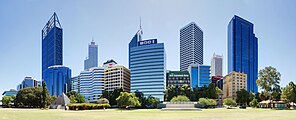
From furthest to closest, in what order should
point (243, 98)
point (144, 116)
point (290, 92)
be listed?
1. point (243, 98)
2. point (290, 92)
3. point (144, 116)

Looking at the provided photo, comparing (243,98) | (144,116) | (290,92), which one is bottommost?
(243,98)

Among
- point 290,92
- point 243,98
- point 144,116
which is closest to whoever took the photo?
point 144,116

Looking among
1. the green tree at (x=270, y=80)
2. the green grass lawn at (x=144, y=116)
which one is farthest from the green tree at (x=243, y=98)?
the green grass lawn at (x=144, y=116)

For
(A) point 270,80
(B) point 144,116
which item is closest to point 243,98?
(A) point 270,80

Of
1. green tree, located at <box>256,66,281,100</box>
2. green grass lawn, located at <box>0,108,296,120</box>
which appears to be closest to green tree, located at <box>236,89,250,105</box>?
green tree, located at <box>256,66,281,100</box>

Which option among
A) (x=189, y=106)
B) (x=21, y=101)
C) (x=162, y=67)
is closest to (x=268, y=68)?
(x=189, y=106)

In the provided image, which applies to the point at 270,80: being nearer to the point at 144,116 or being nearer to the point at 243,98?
the point at 243,98

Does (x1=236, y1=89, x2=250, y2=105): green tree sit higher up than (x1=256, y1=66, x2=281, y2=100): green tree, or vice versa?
(x1=256, y1=66, x2=281, y2=100): green tree

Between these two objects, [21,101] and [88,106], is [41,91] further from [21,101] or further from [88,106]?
[88,106]

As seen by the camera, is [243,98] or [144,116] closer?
[144,116]

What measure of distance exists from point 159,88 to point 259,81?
369ft

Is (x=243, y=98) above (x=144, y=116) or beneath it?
beneath

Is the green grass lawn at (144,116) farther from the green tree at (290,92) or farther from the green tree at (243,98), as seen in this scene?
the green tree at (243,98)

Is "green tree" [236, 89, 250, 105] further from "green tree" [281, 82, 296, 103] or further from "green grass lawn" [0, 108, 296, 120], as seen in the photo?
"green grass lawn" [0, 108, 296, 120]
